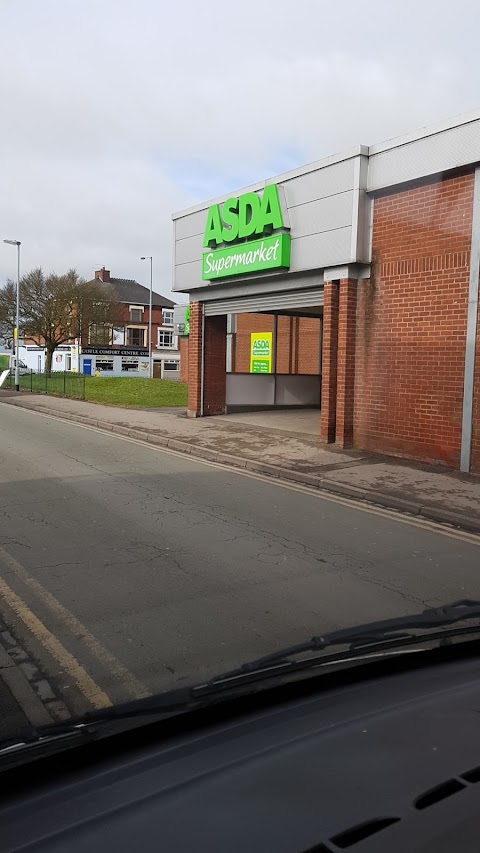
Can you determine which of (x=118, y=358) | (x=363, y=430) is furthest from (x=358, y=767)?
(x=118, y=358)

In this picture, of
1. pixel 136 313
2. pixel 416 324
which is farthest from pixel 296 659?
pixel 136 313

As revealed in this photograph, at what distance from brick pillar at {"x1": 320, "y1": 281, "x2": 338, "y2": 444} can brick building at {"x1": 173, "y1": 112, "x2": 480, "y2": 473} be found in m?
0.02

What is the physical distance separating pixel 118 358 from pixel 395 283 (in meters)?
53.6

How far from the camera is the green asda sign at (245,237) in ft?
46.2

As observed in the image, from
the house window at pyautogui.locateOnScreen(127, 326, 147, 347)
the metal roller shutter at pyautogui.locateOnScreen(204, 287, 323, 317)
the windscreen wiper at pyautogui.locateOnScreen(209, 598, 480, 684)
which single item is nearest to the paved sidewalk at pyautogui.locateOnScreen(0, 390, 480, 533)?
the metal roller shutter at pyautogui.locateOnScreen(204, 287, 323, 317)

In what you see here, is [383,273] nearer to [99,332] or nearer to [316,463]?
[316,463]

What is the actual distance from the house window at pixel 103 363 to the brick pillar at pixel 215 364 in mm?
44721

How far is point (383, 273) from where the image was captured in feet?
40.8

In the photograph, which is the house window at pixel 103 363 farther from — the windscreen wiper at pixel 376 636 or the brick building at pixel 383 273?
the windscreen wiper at pixel 376 636

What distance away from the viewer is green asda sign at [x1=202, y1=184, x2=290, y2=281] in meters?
14.1

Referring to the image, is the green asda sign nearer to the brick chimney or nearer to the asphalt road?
the asphalt road

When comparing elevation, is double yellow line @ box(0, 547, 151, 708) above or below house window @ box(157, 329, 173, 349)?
below

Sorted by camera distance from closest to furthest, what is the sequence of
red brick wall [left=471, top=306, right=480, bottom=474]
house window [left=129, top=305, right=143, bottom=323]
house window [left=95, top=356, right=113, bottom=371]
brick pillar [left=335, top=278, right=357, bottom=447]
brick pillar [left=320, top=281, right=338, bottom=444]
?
red brick wall [left=471, top=306, right=480, bottom=474]
brick pillar [left=335, top=278, right=357, bottom=447]
brick pillar [left=320, top=281, right=338, bottom=444]
house window [left=95, top=356, right=113, bottom=371]
house window [left=129, top=305, right=143, bottom=323]

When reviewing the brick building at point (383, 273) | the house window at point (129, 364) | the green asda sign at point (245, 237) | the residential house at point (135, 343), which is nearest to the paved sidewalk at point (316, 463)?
the brick building at point (383, 273)
